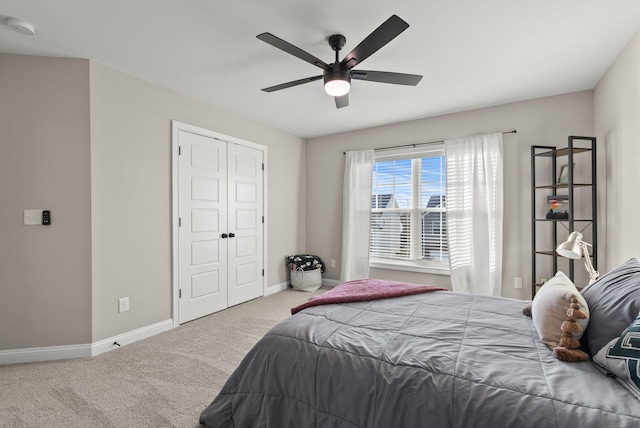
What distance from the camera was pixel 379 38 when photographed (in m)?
1.81

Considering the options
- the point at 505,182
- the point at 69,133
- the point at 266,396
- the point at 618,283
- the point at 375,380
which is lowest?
the point at 266,396

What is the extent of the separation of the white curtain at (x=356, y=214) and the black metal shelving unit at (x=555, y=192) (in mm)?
2042

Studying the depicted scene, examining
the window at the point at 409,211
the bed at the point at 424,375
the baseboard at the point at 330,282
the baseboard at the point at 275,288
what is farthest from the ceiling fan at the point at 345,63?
the baseboard at the point at 330,282

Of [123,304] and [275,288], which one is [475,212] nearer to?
[275,288]

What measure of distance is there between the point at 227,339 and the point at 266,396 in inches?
62.5

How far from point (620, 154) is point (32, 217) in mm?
4920

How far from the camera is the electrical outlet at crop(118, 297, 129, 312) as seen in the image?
2.86 m

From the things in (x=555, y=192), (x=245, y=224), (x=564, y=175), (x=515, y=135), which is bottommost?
(x=245, y=224)

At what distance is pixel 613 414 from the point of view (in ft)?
3.20

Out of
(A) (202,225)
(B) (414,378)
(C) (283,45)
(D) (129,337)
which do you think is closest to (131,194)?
(A) (202,225)

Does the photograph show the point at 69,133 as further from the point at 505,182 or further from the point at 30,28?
the point at 505,182

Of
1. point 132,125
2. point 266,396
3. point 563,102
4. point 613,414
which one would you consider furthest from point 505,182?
point 132,125

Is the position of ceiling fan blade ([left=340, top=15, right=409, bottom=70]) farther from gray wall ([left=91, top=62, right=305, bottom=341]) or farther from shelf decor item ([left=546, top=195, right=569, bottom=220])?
shelf decor item ([left=546, top=195, right=569, bottom=220])

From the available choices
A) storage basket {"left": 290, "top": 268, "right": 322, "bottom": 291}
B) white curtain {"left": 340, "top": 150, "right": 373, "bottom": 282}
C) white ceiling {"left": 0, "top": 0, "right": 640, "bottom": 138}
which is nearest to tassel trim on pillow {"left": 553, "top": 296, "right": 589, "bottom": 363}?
white ceiling {"left": 0, "top": 0, "right": 640, "bottom": 138}
